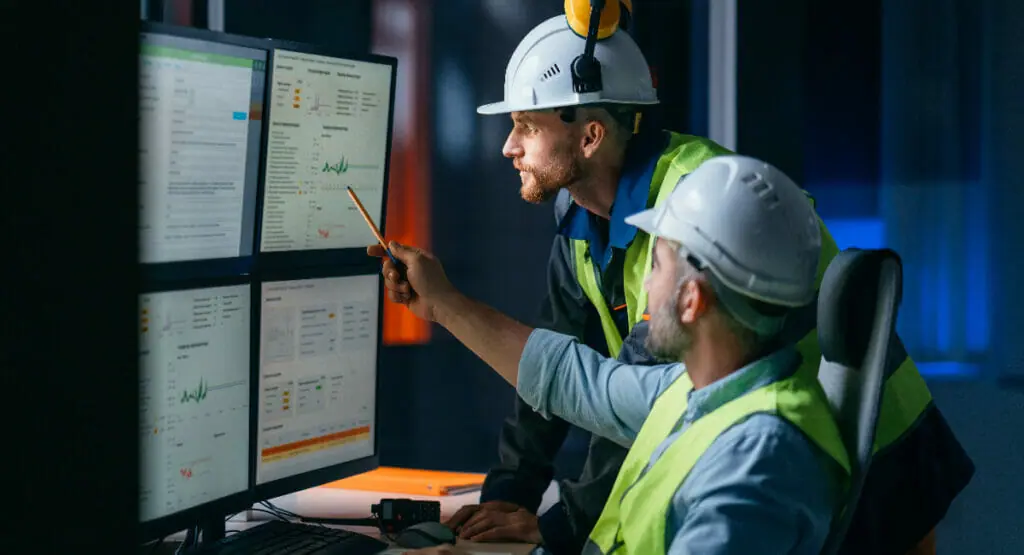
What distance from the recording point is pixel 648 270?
1.60 metres

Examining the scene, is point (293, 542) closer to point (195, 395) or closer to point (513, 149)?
point (195, 395)

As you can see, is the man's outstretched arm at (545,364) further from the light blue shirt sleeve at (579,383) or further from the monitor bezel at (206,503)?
the monitor bezel at (206,503)

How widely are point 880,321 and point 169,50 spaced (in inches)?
36.5

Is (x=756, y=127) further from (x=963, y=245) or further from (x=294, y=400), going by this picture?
(x=294, y=400)

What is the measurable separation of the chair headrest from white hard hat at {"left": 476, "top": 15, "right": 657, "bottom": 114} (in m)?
0.89

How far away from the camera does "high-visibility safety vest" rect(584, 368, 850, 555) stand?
4.11 feet

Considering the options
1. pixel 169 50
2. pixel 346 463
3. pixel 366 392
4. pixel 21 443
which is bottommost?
pixel 346 463

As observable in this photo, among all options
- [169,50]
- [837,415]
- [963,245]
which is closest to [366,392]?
[169,50]

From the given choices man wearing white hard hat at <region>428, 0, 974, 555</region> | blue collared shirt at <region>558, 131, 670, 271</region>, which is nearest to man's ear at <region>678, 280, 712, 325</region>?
man wearing white hard hat at <region>428, 0, 974, 555</region>

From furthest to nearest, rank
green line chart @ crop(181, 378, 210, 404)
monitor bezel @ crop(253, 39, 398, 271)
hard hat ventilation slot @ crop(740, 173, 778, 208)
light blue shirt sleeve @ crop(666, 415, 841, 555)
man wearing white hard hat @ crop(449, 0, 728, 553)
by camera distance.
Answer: man wearing white hard hat @ crop(449, 0, 728, 553) → monitor bezel @ crop(253, 39, 398, 271) → green line chart @ crop(181, 378, 210, 404) → hard hat ventilation slot @ crop(740, 173, 778, 208) → light blue shirt sleeve @ crop(666, 415, 841, 555)

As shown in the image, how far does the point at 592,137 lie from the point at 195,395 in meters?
0.91

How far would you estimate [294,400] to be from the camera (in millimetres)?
1719

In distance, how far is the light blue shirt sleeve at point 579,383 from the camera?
Answer: 1.71 m

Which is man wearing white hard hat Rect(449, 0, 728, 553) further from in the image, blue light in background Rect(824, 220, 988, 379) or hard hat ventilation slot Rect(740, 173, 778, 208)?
blue light in background Rect(824, 220, 988, 379)
